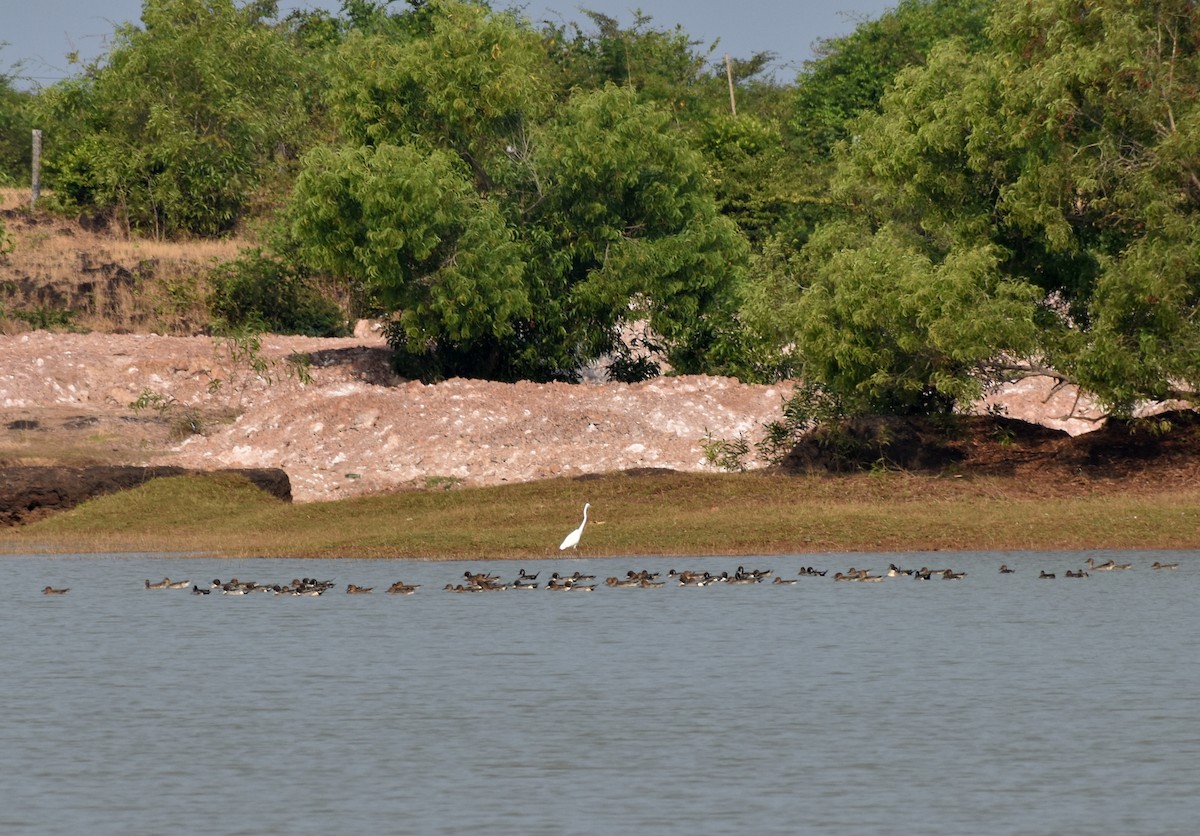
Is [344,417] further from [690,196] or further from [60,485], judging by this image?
[690,196]

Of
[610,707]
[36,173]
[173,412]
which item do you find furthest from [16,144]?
[610,707]

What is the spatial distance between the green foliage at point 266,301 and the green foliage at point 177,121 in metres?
9.43

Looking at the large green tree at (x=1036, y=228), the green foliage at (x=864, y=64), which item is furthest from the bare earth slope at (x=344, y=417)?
the green foliage at (x=864, y=64)

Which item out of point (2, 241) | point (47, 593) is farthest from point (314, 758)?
point (2, 241)

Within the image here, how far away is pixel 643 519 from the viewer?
3334 centimetres

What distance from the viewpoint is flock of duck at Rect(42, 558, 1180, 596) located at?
85.0ft

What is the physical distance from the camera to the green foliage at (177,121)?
217 feet

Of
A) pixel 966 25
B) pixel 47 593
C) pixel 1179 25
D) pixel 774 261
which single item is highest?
pixel 966 25

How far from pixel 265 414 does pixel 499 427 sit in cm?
663

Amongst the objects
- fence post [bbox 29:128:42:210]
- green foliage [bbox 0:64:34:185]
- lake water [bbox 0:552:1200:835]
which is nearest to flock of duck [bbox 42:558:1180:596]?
lake water [bbox 0:552:1200:835]

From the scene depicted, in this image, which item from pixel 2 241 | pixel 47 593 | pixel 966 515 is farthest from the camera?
pixel 2 241

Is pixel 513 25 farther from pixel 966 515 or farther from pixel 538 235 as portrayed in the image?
pixel 966 515

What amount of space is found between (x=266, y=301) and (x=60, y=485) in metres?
22.5

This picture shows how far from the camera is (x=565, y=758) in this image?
1548cm
